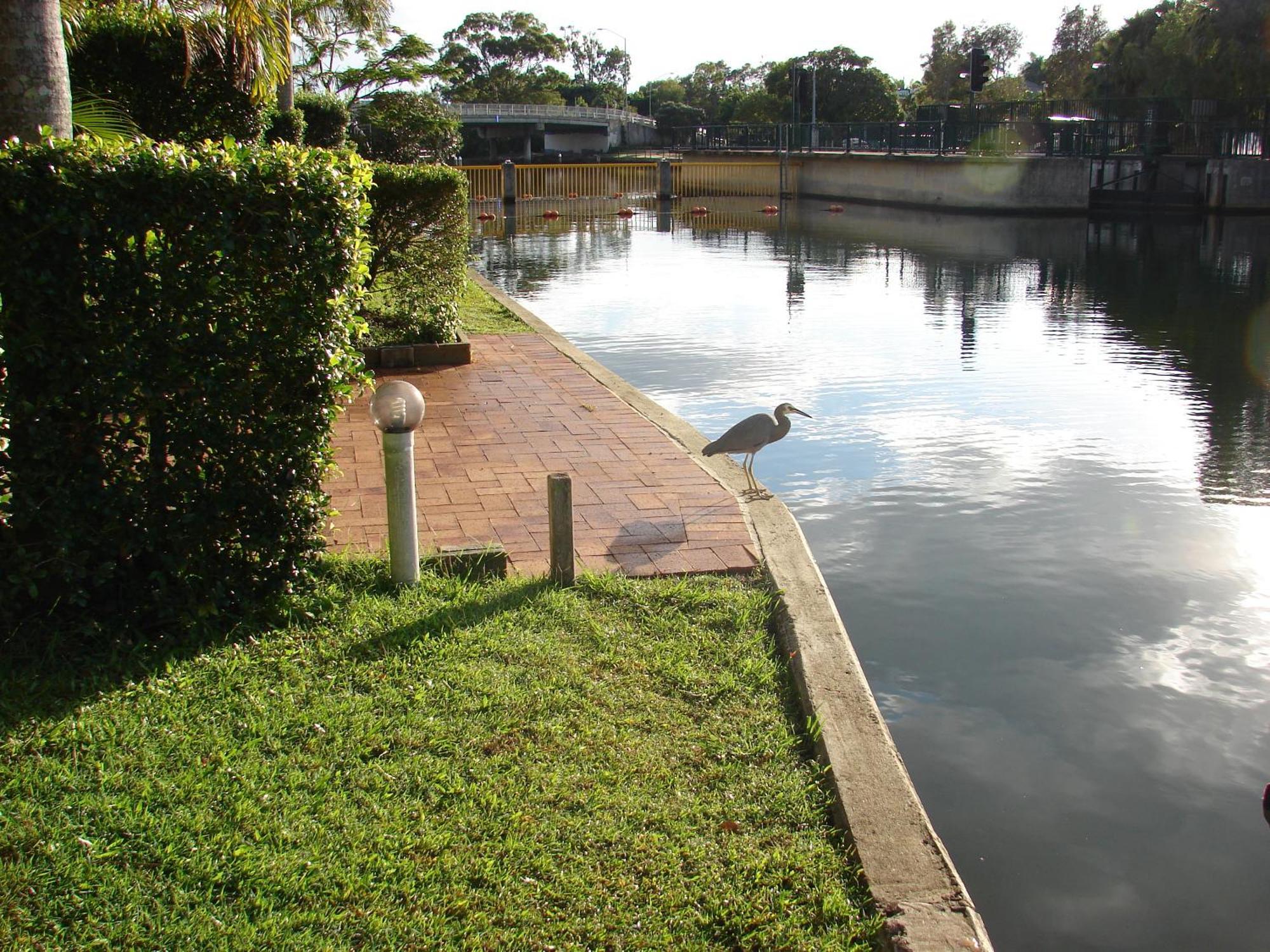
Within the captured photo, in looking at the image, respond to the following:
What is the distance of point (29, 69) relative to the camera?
5355 millimetres

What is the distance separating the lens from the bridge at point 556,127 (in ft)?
264

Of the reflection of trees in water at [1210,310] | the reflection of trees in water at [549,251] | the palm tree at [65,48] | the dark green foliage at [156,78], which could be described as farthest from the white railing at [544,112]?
the dark green foliage at [156,78]

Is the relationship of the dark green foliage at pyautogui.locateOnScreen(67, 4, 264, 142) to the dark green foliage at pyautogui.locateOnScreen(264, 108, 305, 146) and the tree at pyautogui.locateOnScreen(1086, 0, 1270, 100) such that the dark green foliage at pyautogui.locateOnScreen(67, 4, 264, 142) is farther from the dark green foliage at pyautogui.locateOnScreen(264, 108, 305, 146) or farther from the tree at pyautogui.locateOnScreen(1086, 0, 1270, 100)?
the tree at pyautogui.locateOnScreen(1086, 0, 1270, 100)

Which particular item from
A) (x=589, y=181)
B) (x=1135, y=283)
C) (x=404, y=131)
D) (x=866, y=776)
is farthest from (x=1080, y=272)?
(x=589, y=181)

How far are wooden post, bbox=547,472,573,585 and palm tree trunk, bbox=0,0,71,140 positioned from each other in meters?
2.82

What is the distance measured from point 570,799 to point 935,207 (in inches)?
1481

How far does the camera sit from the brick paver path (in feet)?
19.2

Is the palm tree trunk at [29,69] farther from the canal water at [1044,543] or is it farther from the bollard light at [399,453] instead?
the canal water at [1044,543]

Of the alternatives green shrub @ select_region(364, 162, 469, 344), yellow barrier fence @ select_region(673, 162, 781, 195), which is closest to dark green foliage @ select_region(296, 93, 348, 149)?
green shrub @ select_region(364, 162, 469, 344)

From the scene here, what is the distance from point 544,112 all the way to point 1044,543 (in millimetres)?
81426

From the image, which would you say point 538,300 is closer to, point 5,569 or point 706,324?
point 706,324

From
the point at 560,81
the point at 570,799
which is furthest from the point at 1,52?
the point at 560,81

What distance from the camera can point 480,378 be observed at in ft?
33.4

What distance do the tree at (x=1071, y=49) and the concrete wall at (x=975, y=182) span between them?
123 feet
